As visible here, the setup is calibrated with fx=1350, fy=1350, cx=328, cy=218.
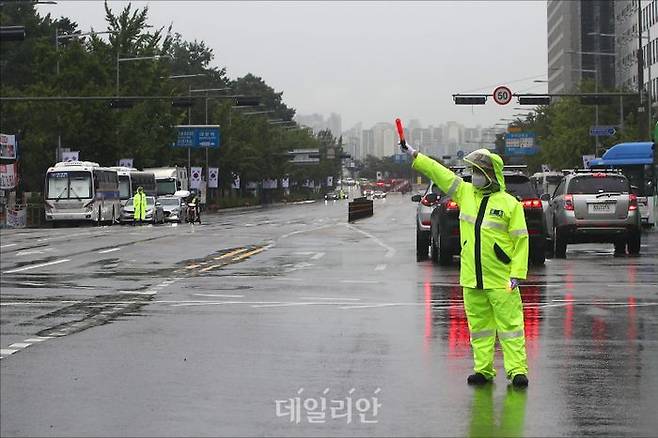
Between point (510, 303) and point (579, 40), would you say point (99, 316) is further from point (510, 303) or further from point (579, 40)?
point (579, 40)

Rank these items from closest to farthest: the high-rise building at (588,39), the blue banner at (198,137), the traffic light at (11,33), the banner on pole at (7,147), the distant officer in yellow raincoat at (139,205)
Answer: the traffic light at (11,33) < the banner on pole at (7,147) < the distant officer in yellow raincoat at (139,205) < the blue banner at (198,137) < the high-rise building at (588,39)

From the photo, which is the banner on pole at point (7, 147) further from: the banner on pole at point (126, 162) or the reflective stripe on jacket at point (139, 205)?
the banner on pole at point (126, 162)

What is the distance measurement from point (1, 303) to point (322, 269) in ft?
26.6

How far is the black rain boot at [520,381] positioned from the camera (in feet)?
32.7

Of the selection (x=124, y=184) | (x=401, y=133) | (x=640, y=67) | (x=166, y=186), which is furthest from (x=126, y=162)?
(x=401, y=133)

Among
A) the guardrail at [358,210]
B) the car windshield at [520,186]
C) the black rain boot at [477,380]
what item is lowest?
the black rain boot at [477,380]

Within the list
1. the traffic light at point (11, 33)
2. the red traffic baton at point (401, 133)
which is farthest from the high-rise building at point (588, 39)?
the red traffic baton at point (401, 133)

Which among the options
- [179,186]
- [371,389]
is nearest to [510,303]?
[371,389]

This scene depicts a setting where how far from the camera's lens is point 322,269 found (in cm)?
2444

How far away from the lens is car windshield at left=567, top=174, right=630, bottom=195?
28.6 metres

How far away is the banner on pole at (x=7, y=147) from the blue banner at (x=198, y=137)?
106 feet

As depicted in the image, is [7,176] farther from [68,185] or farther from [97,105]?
[97,105]

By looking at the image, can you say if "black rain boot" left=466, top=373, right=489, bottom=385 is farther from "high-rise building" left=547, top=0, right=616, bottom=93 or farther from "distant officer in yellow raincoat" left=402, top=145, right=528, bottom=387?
"high-rise building" left=547, top=0, right=616, bottom=93

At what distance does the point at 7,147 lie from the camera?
6000cm
